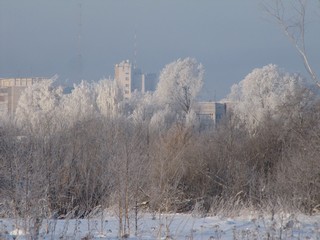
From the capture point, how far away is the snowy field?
11.4m

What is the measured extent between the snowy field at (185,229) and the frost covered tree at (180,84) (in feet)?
179

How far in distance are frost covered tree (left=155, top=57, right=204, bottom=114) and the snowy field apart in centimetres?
5459

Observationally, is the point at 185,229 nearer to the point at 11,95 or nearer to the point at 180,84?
the point at 180,84

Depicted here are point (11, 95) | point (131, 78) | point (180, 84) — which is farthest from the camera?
point (131, 78)

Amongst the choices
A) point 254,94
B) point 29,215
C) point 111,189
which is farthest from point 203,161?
point 254,94

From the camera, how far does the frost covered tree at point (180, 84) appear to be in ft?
237

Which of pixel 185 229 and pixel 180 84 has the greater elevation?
pixel 180 84

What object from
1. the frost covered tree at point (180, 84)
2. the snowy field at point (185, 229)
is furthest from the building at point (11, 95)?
the snowy field at point (185, 229)

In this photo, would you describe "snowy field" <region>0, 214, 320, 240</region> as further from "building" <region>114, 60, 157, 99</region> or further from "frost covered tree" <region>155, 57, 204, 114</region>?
"building" <region>114, 60, 157, 99</region>

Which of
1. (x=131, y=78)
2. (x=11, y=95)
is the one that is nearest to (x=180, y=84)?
(x=11, y=95)

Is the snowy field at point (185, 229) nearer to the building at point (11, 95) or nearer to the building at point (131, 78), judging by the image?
the building at point (11, 95)

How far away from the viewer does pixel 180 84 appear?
7438 cm

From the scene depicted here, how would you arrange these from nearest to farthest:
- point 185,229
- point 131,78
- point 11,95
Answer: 1. point 185,229
2. point 11,95
3. point 131,78

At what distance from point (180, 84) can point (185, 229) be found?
60.5 metres
